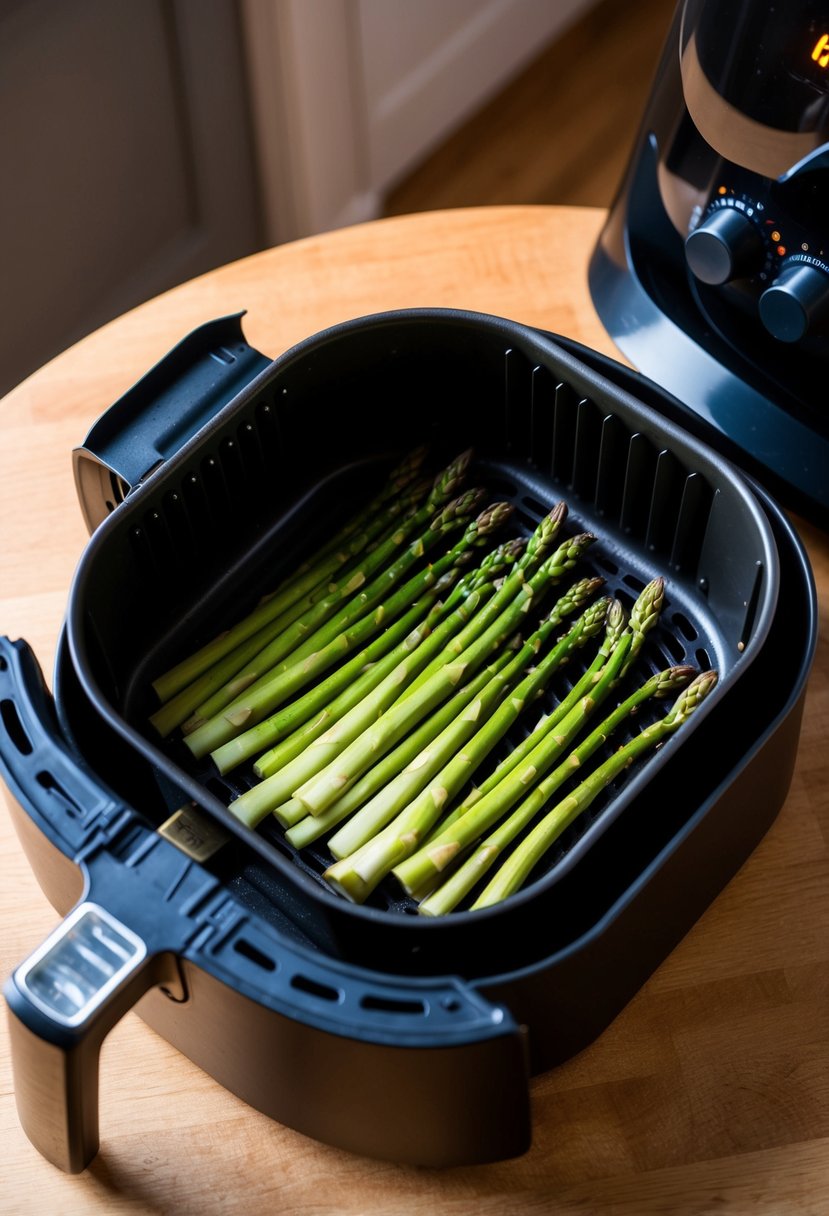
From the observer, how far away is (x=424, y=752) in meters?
1.04

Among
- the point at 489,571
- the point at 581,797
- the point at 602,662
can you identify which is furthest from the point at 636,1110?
the point at 489,571

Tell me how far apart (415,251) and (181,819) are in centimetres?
74

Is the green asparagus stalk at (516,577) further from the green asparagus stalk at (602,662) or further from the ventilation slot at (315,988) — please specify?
the ventilation slot at (315,988)


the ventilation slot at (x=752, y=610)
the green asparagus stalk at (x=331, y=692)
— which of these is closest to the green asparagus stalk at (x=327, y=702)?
the green asparagus stalk at (x=331, y=692)

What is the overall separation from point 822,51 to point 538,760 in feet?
1.91

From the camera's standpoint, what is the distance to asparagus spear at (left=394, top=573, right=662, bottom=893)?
957 mm

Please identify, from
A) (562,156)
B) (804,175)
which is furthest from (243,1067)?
(562,156)

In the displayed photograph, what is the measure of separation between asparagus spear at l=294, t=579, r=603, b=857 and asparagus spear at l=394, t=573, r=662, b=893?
4 centimetres

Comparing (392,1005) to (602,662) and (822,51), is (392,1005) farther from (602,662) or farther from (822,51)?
(822,51)

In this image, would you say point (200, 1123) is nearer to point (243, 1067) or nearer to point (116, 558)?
point (243, 1067)

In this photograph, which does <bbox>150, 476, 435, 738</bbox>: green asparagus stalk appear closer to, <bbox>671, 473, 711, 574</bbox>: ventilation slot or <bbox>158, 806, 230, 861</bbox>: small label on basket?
<bbox>158, 806, 230, 861</bbox>: small label on basket

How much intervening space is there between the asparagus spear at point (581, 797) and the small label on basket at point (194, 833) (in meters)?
0.20

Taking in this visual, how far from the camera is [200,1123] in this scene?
906 mm

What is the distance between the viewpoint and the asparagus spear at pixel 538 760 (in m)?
0.96
